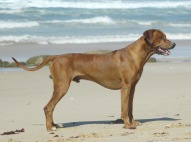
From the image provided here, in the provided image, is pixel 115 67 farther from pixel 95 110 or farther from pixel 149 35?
pixel 95 110

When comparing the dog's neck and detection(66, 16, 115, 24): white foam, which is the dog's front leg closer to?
the dog's neck

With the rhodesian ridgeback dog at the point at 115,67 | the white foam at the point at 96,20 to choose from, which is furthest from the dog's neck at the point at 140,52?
the white foam at the point at 96,20

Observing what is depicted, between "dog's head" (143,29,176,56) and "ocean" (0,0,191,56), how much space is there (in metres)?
11.0

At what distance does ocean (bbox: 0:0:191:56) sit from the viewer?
1012 inches

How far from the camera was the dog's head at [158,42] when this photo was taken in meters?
8.98

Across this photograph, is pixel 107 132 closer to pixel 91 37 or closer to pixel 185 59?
pixel 185 59

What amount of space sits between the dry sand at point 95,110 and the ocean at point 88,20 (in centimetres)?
740

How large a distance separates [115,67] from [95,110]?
156 centimetres

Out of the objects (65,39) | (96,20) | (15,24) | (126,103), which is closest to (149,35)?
(126,103)

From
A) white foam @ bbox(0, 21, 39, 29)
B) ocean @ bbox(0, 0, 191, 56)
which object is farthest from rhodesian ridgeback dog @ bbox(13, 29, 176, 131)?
white foam @ bbox(0, 21, 39, 29)

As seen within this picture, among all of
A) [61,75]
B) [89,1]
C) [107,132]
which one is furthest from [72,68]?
[89,1]

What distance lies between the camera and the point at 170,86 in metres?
12.9

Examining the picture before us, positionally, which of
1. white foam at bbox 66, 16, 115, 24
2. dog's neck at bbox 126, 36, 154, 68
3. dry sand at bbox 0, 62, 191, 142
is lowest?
dry sand at bbox 0, 62, 191, 142

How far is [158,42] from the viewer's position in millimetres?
9055
